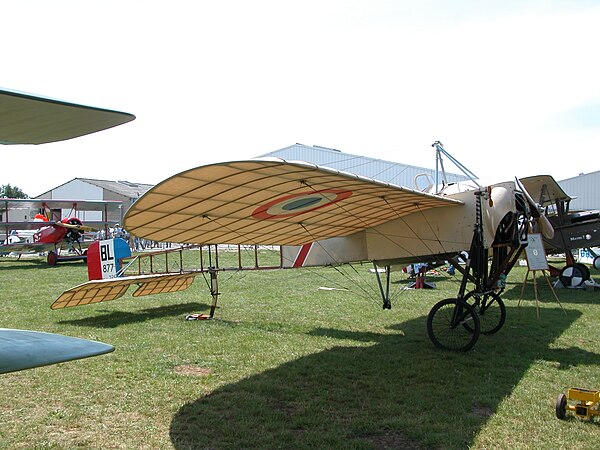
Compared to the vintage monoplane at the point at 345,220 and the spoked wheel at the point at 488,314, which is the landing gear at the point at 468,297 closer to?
the vintage monoplane at the point at 345,220

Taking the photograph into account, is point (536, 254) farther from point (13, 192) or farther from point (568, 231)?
point (13, 192)

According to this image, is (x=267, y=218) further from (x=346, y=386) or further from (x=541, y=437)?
(x=541, y=437)

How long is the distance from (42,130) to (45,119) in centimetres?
13

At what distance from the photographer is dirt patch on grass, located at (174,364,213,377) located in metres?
6.23

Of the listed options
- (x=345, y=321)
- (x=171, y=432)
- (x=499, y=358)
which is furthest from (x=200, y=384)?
(x=345, y=321)

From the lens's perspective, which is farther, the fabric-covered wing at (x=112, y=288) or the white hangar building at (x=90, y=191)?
the white hangar building at (x=90, y=191)

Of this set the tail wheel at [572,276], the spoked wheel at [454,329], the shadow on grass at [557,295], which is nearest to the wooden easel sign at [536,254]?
the spoked wheel at [454,329]

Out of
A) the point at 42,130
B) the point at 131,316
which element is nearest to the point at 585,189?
the point at 131,316

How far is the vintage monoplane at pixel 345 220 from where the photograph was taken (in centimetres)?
531

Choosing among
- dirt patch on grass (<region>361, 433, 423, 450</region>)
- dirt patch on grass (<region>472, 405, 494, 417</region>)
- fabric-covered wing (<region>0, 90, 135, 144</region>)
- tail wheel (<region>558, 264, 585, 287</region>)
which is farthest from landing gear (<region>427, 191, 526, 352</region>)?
tail wheel (<region>558, 264, 585, 287</region>)

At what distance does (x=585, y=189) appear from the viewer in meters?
42.4

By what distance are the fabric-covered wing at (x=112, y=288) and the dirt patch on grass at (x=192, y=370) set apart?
4.56 metres

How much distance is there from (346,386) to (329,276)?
14.0 metres

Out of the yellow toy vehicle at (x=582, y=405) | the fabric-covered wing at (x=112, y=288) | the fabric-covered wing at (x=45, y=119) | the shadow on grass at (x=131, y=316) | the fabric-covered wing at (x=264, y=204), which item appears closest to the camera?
the fabric-covered wing at (x=45, y=119)
